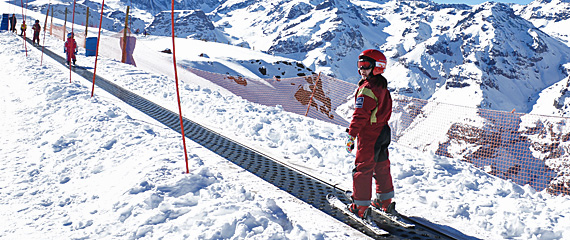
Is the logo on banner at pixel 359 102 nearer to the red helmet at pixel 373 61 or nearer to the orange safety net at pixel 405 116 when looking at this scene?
the red helmet at pixel 373 61

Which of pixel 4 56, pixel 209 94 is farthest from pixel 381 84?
pixel 4 56

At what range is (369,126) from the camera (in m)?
4.17

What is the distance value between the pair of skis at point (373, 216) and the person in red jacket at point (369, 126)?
83 mm

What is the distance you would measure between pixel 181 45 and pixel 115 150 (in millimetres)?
46108

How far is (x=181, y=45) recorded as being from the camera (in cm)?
5016

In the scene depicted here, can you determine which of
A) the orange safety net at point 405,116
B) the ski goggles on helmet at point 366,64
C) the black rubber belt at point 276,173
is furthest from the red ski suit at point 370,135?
the orange safety net at point 405,116

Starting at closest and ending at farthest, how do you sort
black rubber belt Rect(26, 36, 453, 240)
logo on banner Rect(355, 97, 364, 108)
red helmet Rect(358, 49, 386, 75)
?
logo on banner Rect(355, 97, 364, 108) < red helmet Rect(358, 49, 386, 75) < black rubber belt Rect(26, 36, 453, 240)

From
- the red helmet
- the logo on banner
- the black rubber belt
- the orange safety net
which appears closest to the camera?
the logo on banner

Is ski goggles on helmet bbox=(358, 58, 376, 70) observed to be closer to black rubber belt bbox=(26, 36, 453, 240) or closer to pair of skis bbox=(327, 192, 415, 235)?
pair of skis bbox=(327, 192, 415, 235)

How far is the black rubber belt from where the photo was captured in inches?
170

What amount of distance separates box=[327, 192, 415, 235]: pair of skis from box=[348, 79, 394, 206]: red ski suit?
19 centimetres

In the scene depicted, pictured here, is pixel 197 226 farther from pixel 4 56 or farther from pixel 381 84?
pixel 4 56

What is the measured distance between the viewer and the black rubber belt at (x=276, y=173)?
4309 mm

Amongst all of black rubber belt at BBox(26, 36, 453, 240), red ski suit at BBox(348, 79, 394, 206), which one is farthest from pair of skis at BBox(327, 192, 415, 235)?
red ski suit at BBox(348, 79, 394, 206)
